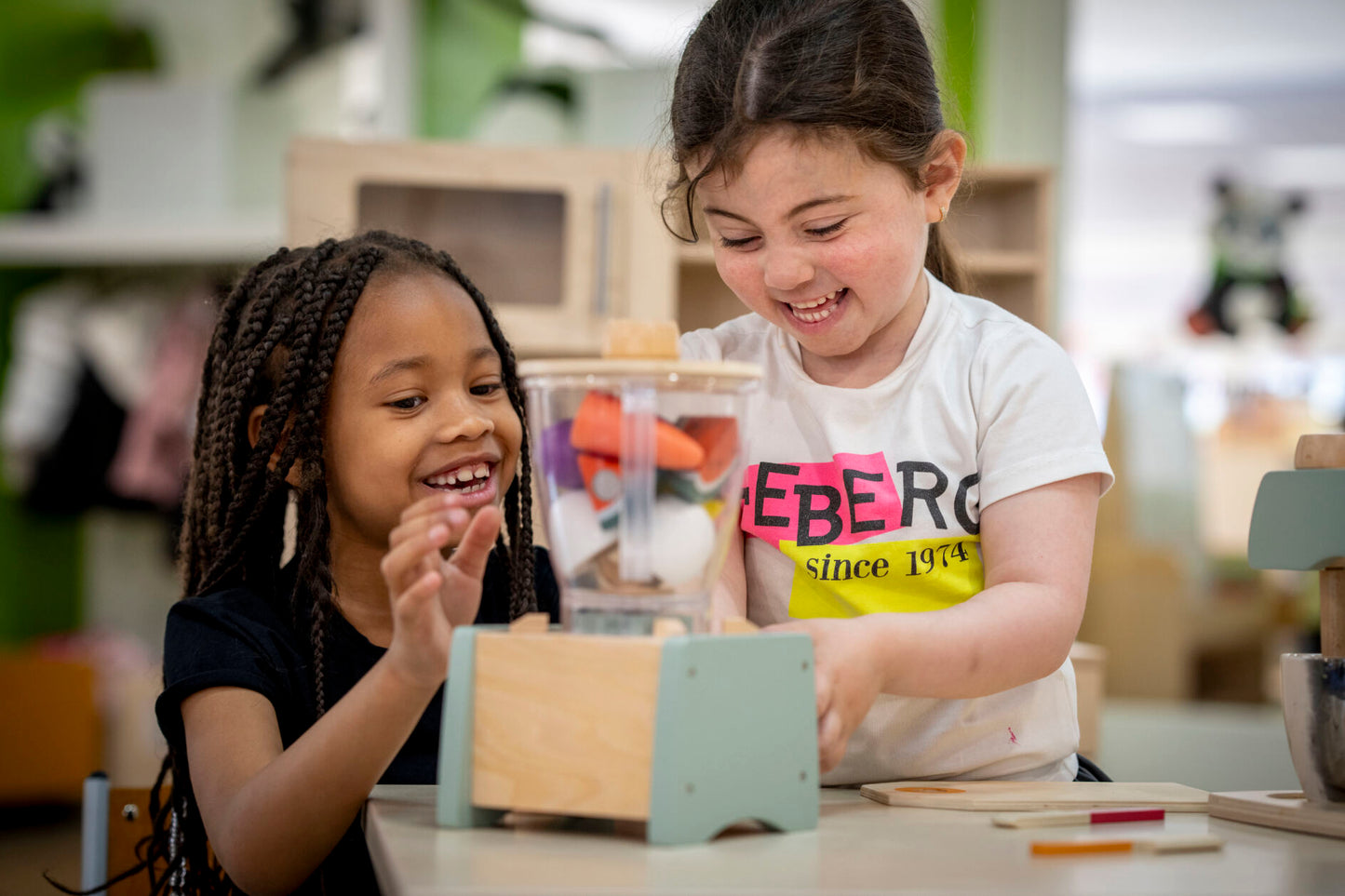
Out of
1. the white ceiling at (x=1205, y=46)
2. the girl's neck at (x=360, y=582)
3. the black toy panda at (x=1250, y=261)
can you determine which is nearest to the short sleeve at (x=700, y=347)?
the girl's neck at (x=360, y=582)

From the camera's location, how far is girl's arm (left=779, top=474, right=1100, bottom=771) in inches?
29.6

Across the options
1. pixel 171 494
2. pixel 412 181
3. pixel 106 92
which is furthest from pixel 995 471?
pixel 106 92

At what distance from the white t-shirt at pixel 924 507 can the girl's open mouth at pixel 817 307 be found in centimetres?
7

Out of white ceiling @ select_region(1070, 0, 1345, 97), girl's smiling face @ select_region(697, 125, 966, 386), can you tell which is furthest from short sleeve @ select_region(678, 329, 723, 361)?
white ceiling @ select_region(1070, 0, 1345, 97)

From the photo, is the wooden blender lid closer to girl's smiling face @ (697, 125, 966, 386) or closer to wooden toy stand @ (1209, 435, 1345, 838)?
girl's smiling face @ (697, 125, 966, 386)

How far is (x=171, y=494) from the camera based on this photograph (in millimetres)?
3264

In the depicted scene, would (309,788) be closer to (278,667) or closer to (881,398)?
(278,667)

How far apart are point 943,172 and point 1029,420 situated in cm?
22

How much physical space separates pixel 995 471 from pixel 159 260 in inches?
113

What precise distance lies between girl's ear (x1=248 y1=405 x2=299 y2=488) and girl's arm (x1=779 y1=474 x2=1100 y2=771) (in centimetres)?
54

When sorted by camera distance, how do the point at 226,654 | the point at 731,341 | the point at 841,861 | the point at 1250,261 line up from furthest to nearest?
1. the point at 1250,261
2. the point at 731,341
3. the point at 226,654
4. the point at 841,861

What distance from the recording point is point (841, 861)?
64 cm

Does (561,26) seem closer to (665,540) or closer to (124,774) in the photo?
(124,774)

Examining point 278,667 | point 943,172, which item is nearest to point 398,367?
point 278,667
